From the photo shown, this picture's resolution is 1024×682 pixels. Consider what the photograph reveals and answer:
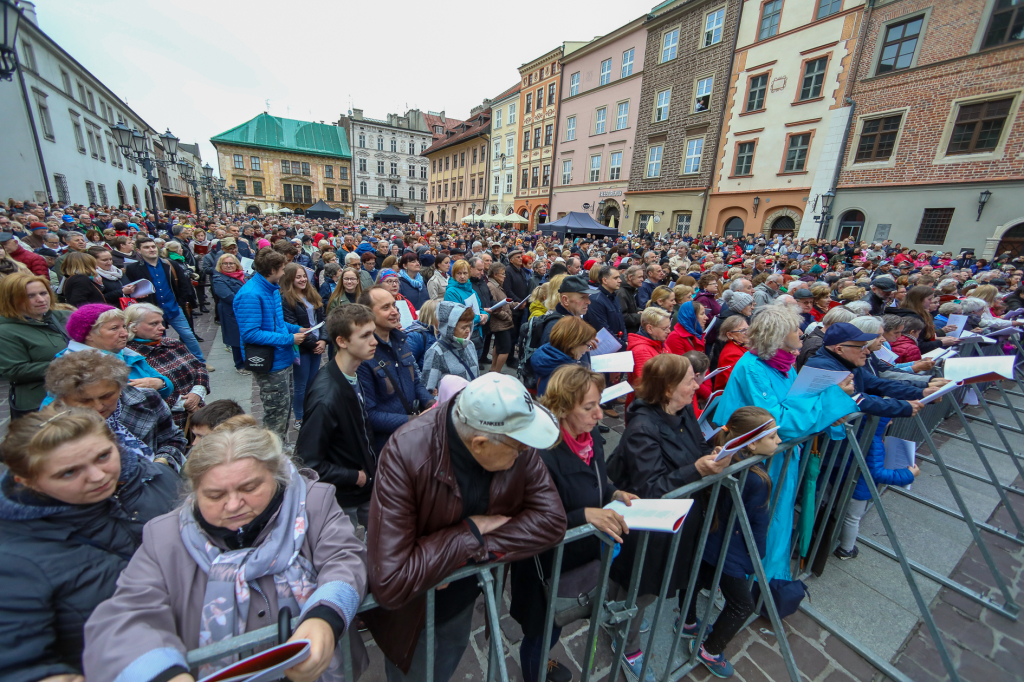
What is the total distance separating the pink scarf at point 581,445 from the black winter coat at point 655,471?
23cm

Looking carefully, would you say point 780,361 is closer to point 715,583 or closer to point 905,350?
point 715,583

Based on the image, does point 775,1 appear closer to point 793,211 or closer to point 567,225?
point 793,211

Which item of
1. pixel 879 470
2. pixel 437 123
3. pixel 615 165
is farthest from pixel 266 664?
pixel 437 123

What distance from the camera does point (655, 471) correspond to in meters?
2.19

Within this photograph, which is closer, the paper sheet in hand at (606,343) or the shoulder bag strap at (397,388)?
the shoulder bag strap at (397,388)

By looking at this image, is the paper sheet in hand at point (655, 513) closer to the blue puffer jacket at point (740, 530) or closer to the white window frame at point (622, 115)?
the blue puffer jacket at point (740, 530)

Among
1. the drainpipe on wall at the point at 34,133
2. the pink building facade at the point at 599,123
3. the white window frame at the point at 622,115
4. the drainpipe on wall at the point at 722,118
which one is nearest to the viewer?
Answer: the drainpipe on wall at the point at 34,133

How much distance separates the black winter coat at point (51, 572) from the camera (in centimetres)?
115

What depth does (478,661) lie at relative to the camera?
2.41 m

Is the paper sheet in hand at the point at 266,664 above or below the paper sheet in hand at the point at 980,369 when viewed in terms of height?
below

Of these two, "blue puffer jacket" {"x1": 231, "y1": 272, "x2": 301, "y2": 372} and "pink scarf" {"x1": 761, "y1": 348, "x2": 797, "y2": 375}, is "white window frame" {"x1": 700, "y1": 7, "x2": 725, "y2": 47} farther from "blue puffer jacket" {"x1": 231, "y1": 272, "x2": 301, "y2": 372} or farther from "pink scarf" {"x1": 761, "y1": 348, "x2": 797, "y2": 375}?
"blue puffer jacket" {"x1": 231, "y1": 272, "x2": 301, "y2": 372}

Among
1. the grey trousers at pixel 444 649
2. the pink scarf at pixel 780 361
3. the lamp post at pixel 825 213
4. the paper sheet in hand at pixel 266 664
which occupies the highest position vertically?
the lamp post at pixel 825 213

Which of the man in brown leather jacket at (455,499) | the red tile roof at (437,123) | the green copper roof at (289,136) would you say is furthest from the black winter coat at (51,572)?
the red tile roof at (437,123)

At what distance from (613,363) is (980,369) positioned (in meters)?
2.59
